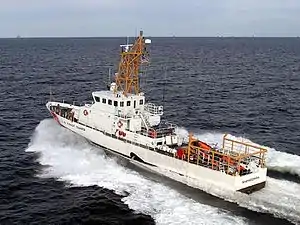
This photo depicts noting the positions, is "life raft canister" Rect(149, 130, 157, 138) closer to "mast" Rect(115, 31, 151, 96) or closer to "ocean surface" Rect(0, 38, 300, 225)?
"ocean surface" Rect(0, 38, 300, 225)

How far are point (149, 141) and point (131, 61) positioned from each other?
286 inches

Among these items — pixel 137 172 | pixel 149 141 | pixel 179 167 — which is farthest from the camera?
pixel 149 141

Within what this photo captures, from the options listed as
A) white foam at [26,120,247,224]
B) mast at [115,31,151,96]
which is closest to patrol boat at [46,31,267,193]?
mast at [115,31,151,96]

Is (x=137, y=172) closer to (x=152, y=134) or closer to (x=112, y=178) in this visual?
(x=112, y=178)

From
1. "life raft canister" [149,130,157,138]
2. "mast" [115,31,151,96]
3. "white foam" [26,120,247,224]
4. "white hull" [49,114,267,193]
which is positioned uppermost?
"mast" [115,31,151,96]

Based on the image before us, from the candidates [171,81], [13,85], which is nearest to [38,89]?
[13,85]

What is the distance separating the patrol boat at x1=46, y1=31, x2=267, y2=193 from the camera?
27.9m

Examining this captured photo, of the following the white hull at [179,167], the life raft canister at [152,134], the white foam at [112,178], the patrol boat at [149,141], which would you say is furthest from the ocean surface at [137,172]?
the life raft canister at [152,134]

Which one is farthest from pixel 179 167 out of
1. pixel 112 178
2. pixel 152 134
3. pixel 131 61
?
pixel 131 61

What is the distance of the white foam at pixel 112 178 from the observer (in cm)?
2498

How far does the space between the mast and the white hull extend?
440 centimetres

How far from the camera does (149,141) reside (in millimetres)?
32438

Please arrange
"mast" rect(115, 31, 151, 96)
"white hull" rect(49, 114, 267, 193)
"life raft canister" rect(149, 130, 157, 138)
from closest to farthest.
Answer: "white hull" rect(49, 114, 267, 193)
"life raft canister" rect(149, 130, 157, 138)
"mast" rect(115, 31, 151, 96)

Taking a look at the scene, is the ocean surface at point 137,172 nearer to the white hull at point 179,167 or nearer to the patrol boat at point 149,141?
the white hull at point 179,167
